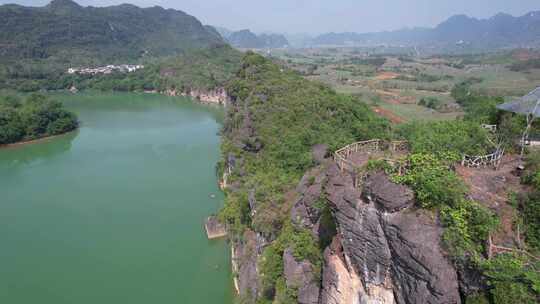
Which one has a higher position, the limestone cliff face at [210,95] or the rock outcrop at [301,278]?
the rock outcrop at [301,278]

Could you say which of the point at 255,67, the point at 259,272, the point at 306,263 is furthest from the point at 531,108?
the point at 255,67

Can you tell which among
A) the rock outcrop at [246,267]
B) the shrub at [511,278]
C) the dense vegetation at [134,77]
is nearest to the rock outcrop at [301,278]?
the rock outcrop at [246,267]

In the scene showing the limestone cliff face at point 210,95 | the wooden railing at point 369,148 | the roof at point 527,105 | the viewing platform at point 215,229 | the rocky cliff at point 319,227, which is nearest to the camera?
the rocky cliff at point 319,227

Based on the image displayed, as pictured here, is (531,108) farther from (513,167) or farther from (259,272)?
(259,272)

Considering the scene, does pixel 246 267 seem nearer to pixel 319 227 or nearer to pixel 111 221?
pixel 319 227

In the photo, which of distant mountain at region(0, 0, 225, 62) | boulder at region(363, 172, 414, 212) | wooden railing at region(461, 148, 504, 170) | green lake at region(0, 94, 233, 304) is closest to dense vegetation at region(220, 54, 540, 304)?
boulder at region(363, 172, 414, 212)

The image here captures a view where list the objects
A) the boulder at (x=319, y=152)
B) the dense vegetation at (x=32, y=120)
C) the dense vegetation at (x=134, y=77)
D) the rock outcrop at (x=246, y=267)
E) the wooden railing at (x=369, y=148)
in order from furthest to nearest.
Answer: the dense vegetation at (x=134, y=77) → the dense vegetation at (x=32, y=120) → the boulder at (x=319, y=152) → the rock outcrop at (x=246, y=267) → the wooden railing at (x=369, y=148)

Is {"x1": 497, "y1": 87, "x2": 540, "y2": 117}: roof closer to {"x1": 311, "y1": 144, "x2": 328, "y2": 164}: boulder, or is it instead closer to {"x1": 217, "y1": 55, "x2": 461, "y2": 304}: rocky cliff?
{"x1": 217, "y1": 55, "x2": 461, "y2": 304}: rocky cliff

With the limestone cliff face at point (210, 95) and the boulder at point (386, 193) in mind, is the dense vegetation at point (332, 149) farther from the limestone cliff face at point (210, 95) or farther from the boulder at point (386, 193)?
the limestone cliff face at point (210, 95)
